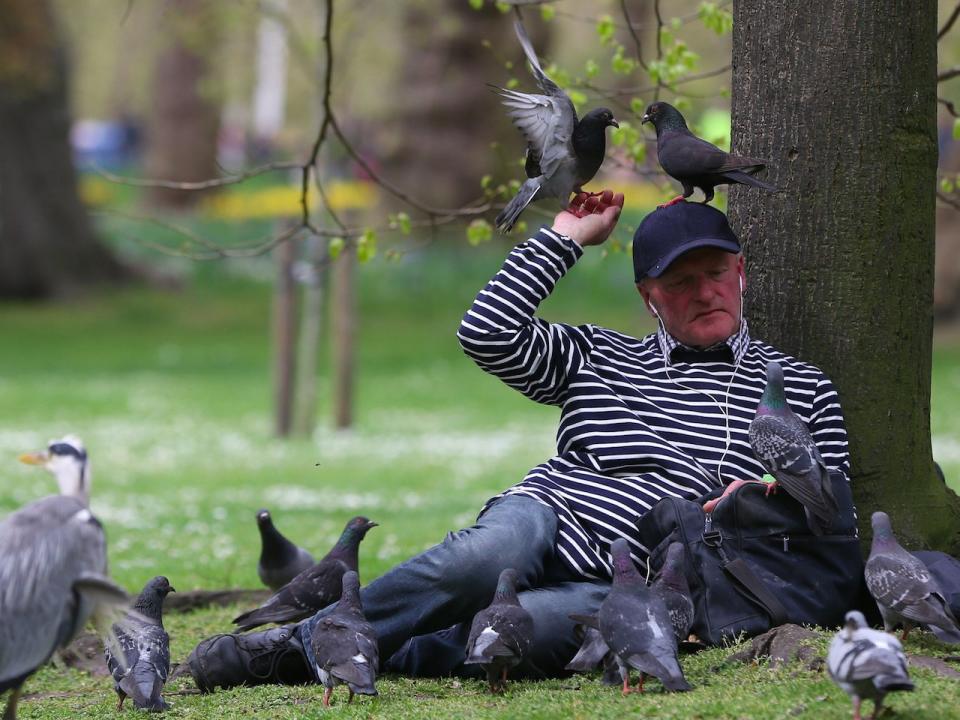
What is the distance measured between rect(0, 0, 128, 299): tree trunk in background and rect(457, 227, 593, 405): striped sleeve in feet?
68.3

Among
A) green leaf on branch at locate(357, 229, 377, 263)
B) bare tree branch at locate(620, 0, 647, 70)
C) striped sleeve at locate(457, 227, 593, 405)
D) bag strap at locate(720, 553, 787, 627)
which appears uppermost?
bare tree branch at locate(620, 0, 647, 70)

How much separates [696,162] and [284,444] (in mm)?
10552

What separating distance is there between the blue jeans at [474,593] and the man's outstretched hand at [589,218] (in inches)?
36.5

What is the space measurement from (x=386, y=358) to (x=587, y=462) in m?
17.5

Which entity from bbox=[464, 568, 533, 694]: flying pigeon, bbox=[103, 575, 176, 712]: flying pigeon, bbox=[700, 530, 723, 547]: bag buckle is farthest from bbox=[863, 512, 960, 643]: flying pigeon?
bbox=[103, 575, 176, 712]: flying pigeon

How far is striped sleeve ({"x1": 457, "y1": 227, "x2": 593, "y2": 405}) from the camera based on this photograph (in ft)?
15.8

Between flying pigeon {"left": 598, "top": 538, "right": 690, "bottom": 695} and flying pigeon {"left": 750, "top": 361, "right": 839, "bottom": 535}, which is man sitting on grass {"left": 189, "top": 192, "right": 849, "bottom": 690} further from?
flying pigeon {"left": 598, "top": 538, "right": 690, "bottom": 695}

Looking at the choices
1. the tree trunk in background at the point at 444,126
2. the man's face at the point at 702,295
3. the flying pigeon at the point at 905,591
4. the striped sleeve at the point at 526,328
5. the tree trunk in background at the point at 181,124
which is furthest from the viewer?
the tree trunk in background at the point at 181,124

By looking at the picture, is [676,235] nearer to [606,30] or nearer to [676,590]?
[676,590]

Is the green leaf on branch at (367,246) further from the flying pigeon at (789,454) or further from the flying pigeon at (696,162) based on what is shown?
the flying pigeon at (789,454)

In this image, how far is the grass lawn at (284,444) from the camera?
14.4 feet

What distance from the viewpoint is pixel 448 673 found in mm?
4852

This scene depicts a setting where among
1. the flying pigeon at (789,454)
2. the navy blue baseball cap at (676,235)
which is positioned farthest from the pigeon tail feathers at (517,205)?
the flying pigeon at (789,454)

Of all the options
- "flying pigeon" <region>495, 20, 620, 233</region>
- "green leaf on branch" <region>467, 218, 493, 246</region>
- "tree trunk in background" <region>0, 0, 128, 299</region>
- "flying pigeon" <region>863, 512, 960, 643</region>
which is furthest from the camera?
"tree trunk in background" <region>0, 0, 128, 299</region>
